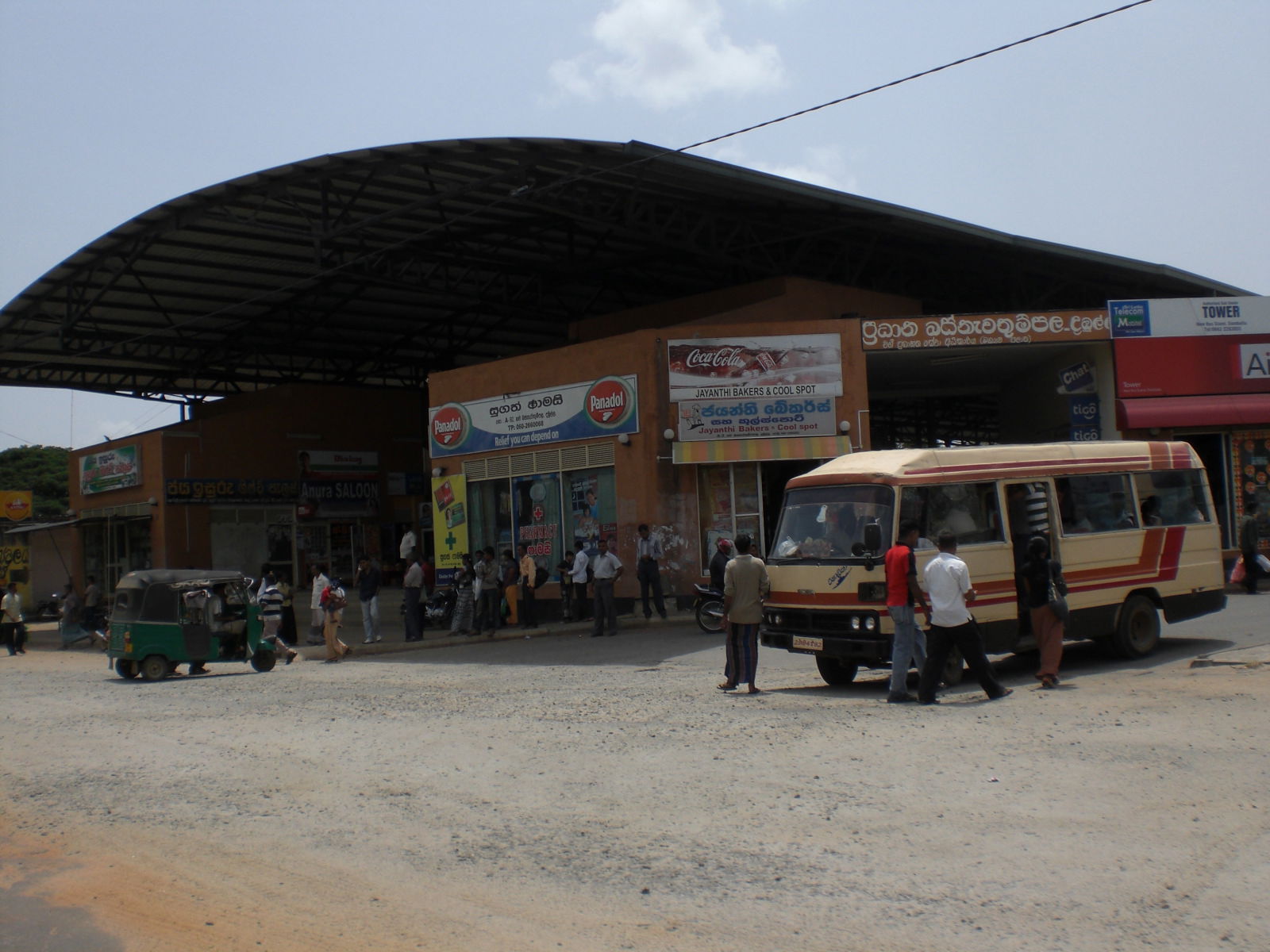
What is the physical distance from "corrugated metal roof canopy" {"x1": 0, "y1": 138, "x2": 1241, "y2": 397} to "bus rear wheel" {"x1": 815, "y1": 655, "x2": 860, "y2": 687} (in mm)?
12099

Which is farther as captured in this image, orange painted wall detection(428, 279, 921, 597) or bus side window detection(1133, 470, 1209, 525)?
orange painted wall detection(428, 279, 921, 597)

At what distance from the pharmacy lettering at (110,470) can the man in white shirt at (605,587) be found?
2001 cm

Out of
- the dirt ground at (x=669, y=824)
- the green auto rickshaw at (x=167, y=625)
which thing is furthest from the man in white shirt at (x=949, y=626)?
the green auto rickshaw at (x=167, y=625)

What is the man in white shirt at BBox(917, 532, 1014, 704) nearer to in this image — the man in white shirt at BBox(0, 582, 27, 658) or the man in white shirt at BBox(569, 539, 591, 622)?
the man in white shirt at BBox(569, 539, 591, 622)

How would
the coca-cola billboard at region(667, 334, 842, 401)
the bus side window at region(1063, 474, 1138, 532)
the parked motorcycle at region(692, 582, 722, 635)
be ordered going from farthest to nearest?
1. the coca-cola billboard at region(667, 334, 842, 401)
2. the parked motorcycle at region(692, 582, 722, 635)
3. the bus side window at region(1063, 474, 1138, 532)

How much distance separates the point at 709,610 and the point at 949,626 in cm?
825

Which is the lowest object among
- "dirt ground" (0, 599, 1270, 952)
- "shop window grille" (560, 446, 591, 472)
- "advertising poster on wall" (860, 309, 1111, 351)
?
"dirt ground" (0, 599, 1270, 952)

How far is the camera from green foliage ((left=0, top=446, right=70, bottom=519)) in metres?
65.4

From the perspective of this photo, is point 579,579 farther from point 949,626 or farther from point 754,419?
point 949,626

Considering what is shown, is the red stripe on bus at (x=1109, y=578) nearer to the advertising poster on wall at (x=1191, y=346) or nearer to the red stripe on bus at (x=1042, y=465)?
the red stripe on bus at (x=1042, y=465)

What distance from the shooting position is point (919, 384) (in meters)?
28.9

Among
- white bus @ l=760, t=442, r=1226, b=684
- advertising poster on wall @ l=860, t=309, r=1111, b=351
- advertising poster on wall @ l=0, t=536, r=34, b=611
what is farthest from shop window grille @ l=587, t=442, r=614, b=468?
advertising poster on wall @ l=0, t=536, r=34, b=611

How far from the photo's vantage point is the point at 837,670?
12398mm

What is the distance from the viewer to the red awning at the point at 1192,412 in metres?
23.0
